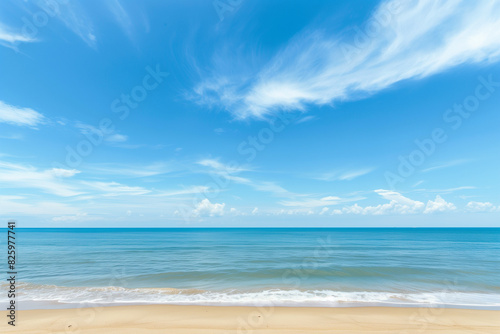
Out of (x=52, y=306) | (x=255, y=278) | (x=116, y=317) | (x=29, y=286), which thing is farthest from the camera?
(x=255, y=278)

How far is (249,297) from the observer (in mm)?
13938

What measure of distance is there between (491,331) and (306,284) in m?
9.17

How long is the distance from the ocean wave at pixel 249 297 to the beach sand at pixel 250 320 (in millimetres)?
1068

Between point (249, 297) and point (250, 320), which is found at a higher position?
point (249, 297)

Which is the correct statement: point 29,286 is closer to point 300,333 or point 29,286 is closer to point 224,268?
point 224,268

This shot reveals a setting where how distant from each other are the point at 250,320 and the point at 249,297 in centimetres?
360

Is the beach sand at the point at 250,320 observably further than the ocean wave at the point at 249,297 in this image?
No

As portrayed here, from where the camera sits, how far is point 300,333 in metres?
9.15

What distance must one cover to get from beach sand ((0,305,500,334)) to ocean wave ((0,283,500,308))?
1.07m

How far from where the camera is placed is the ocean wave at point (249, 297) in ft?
42.8

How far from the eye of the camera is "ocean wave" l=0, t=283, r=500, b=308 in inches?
514

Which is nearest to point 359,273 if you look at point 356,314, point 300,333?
point 356,314

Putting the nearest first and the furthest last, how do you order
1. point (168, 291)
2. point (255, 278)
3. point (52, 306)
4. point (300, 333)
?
point (300, 333), point (52, 306), point (168, 291), point (255, 278)

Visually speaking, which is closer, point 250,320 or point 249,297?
point 250,320
